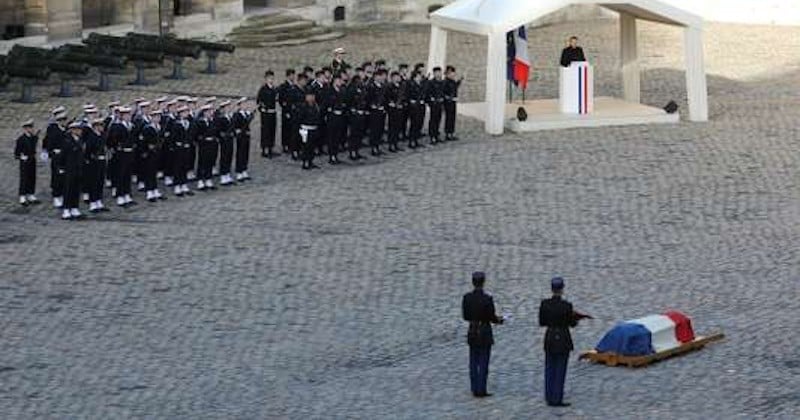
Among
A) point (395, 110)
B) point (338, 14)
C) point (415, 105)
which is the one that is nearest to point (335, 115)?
point (395, 110)

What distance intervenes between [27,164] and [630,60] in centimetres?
1219

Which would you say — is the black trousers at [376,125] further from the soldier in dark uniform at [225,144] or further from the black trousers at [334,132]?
the soldier in dark uniform at [225,144]

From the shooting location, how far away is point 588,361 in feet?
65.4

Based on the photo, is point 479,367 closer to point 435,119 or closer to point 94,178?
point 94,178

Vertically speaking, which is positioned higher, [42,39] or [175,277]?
[42,39]

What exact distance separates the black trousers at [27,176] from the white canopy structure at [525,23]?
8193 millimetres

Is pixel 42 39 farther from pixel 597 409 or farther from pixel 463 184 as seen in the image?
pixel 597 409

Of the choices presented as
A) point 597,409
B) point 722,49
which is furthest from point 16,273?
point 722,49

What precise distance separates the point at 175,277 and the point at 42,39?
1659 cm

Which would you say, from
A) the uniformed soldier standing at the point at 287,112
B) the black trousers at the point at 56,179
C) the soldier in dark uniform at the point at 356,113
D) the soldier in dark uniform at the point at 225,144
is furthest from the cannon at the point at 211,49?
the black trousers at the point at 56,179

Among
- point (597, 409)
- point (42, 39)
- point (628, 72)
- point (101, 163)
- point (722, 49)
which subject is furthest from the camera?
point (722, 49)

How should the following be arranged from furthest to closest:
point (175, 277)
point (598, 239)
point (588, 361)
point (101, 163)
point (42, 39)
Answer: point (42, 39) < point (101, 163) < point (598, 239) < point (175, 277) < point (588, 361)

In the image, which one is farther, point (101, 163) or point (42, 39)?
point (42, 39)

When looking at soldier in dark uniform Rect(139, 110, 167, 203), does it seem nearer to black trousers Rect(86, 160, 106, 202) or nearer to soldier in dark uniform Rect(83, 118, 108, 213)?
soldier in dark uniform Rect(83, 118, 108, 213)
